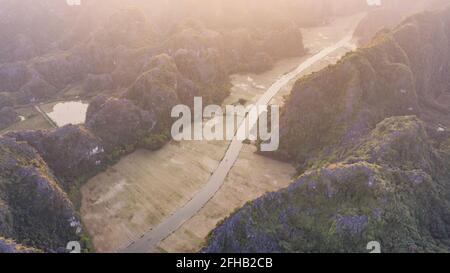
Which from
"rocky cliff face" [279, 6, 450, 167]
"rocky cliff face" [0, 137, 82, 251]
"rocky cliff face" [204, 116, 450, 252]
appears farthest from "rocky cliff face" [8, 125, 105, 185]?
"rocky cliff face" [279, 6, 450, 167]

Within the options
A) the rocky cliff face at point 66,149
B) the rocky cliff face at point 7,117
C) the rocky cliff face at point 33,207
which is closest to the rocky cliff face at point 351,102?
the rocky cliff face at point 66,149

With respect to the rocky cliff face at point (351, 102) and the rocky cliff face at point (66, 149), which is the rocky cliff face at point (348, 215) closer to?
the rocky cliff face at point (351, 102)

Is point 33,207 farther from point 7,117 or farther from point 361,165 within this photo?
point 7,117

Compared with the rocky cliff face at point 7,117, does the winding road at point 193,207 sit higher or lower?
lower

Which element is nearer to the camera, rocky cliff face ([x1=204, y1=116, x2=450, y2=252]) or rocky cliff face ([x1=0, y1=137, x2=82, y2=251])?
rocky cliff face ([x1=204, y1=116, x2=450, y2=252])

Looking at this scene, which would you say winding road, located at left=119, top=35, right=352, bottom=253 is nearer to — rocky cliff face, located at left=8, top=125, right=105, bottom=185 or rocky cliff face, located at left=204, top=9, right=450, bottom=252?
rocky cliff face, located at left=204, top=9, right=450, bottom=252
